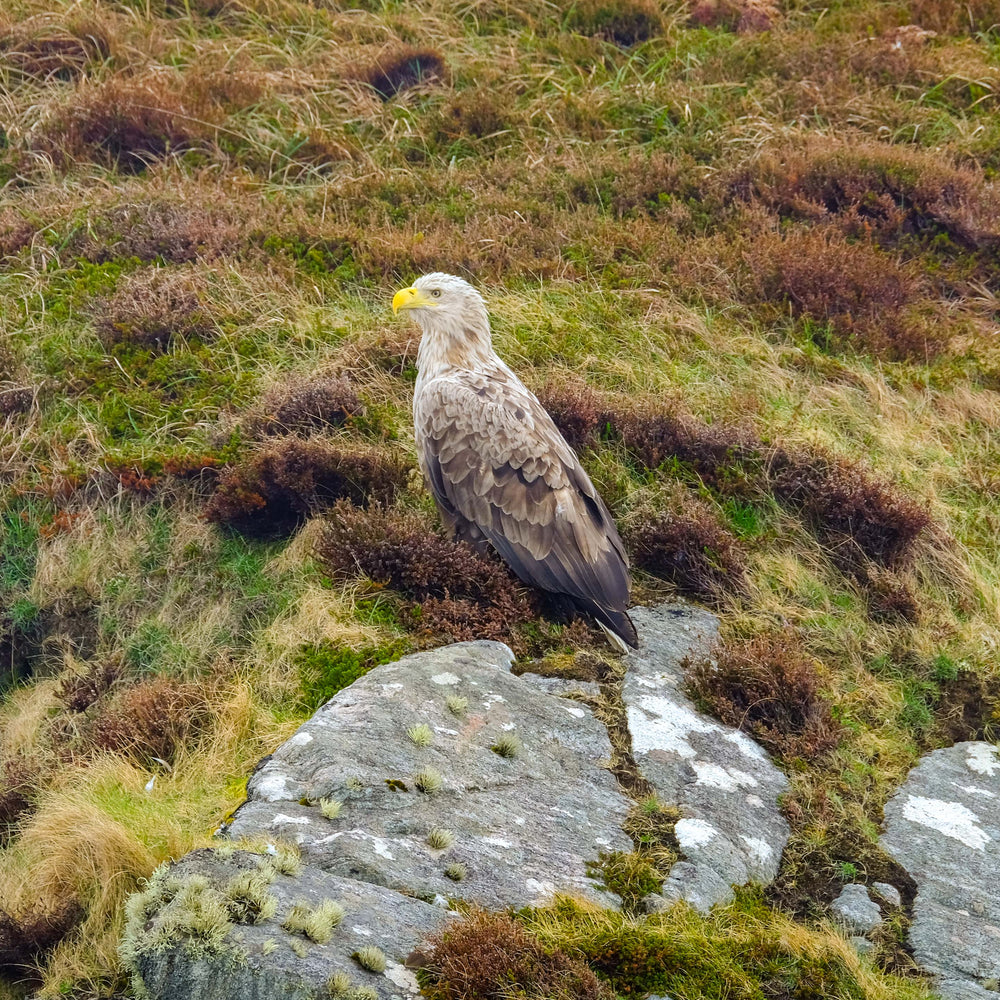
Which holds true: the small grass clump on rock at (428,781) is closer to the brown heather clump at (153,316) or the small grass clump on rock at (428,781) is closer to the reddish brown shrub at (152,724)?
the reddish brown shrub at (152,724)

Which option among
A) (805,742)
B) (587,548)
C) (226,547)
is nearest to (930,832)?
(805,742)

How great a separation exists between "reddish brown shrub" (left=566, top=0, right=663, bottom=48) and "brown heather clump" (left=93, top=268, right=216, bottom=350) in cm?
687

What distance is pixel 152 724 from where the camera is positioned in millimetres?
6113

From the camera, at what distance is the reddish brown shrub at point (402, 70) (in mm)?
12914

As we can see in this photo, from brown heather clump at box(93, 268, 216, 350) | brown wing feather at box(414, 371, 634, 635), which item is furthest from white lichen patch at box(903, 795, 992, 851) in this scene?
brown heather clump at box(93, 268, 216, 350)

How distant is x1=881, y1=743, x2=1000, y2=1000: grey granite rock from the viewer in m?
4.69

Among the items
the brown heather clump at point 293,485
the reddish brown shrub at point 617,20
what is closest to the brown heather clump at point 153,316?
the brown heather clump at point 293,485

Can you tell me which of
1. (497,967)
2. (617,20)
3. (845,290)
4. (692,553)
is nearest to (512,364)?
(692,553)

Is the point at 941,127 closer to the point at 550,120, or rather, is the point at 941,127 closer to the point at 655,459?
the point at 550,120

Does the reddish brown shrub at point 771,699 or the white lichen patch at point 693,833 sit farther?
the reddish brown shrub at point 771,699

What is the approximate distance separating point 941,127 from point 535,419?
24.9 feet

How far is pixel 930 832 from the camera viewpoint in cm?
552

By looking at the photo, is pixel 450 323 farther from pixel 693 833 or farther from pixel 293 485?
pixel 693 833

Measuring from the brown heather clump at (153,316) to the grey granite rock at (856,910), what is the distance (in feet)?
21.8
